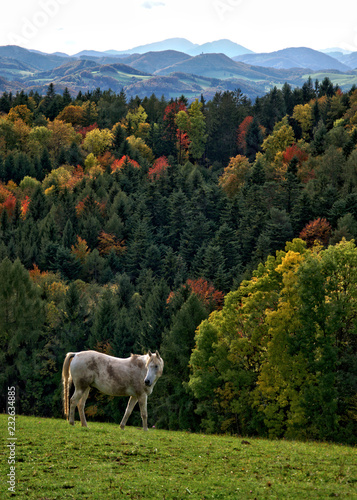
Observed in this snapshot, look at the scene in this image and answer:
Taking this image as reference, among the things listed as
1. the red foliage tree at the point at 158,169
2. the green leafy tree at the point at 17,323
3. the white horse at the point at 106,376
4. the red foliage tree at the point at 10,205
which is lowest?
the green leafy tree at the point at 17,323

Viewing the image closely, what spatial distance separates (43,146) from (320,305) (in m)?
168

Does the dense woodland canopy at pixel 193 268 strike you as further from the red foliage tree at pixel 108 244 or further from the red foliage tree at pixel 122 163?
the red foliage tree at pixel 122 163

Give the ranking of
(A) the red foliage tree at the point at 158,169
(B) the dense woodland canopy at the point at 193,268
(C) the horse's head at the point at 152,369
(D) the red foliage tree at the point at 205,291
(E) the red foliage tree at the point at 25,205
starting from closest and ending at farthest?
(C) the horse's head at the point at 152,369 → (B) the dense woodland canopy at the point at 193,268 → (D) the red foliage tree at the point at 205,291 → (E) the red foliage tree at the point at 25,205 → (A) the red foliage tree at the point at 158,169

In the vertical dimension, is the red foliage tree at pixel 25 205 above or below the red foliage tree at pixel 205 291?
above

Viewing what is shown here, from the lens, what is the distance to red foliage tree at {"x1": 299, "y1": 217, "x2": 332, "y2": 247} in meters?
98.9

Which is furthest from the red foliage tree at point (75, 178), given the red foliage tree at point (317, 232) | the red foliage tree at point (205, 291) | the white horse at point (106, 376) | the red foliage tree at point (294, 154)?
the white horse at point (106, 376)

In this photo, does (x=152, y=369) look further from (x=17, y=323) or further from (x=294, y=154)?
(x=294, y=154)

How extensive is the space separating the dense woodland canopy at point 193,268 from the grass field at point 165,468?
23315 mm

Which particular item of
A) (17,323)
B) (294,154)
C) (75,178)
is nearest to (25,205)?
(75,178)

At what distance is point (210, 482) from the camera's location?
14.3 metres

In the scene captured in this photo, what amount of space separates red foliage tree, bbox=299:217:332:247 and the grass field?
82221 mm

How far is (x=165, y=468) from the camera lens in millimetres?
15656

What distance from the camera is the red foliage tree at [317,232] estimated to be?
325 feet

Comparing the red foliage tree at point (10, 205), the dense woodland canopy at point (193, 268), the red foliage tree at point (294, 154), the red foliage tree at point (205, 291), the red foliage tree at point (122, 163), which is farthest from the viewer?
the red foliage tree at point (122, 163)
